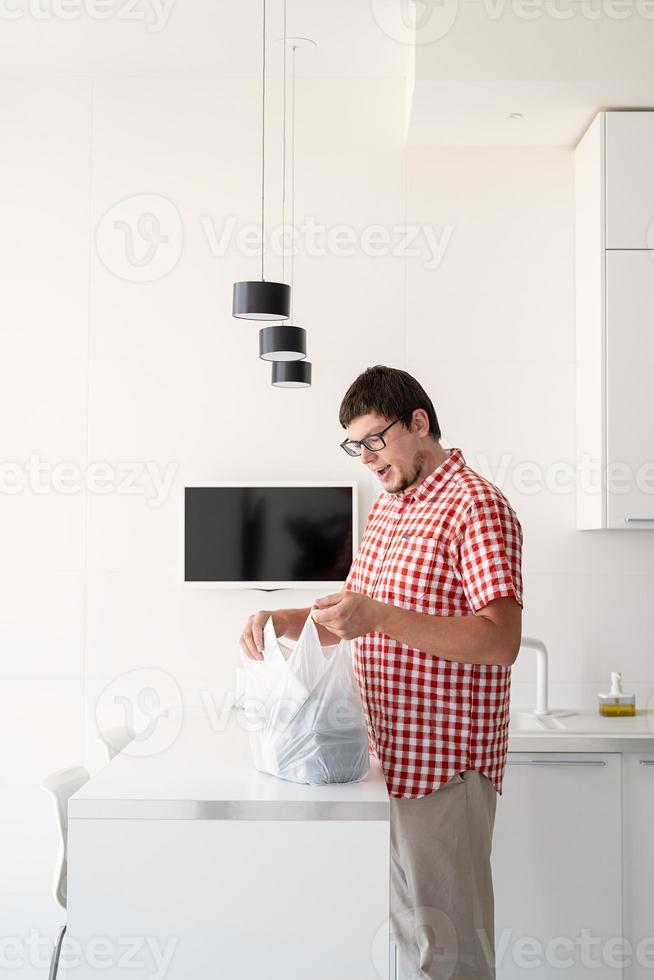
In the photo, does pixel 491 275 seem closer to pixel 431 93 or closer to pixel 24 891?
pixel 431 93

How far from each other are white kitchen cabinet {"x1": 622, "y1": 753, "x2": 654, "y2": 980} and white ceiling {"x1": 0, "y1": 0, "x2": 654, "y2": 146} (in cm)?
189

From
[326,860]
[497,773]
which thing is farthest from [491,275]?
[326,860]

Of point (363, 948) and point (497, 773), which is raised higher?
point (497, 773)

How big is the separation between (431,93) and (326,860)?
2117mm

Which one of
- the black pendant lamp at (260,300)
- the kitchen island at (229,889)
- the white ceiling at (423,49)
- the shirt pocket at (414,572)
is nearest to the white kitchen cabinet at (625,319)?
the white ceiling at (423,49)

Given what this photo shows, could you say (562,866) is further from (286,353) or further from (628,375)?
(286,353)

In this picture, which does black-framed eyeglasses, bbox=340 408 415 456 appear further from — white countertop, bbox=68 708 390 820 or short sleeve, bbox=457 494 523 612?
white countertop, bbox=68 708 390 820

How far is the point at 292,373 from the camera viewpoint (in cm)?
272

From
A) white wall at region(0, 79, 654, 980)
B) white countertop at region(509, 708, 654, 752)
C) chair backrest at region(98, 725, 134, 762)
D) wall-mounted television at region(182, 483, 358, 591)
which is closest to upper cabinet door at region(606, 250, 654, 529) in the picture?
white wall at region(0, 79, 654, 980)

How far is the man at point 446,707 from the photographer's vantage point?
1673 millimetres

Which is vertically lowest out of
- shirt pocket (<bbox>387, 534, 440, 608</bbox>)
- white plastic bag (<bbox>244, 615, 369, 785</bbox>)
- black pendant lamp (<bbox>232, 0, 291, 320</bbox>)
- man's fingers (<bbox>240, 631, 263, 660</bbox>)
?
white plastic bag (<bbox>244, 615, 369, 785</bbox>)

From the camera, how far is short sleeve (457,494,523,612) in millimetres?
1670

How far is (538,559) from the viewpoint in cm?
304

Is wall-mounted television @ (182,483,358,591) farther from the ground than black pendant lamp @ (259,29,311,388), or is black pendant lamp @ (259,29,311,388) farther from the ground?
black pendant lamp @ (259,29,311,388)
